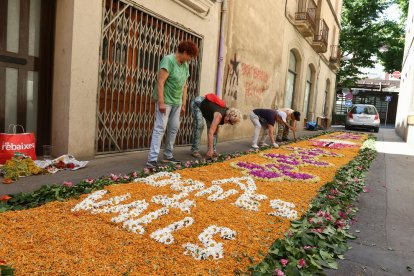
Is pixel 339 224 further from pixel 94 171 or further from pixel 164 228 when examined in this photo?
pixel 94 171

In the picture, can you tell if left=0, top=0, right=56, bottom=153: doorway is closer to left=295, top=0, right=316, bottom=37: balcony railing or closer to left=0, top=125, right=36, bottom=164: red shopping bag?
left=0, top=125, right=36, bottom=164: red shopping bag

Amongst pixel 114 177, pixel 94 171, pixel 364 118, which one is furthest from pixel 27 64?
pixel 364 118

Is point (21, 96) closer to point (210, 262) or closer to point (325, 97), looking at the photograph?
point (210, 262)

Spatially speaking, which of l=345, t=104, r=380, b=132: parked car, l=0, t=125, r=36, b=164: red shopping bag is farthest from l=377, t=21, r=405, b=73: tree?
l=0, t=125, r=36, b=164: red shopping bag

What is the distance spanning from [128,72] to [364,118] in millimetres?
17583

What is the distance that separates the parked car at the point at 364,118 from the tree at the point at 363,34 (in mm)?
8892

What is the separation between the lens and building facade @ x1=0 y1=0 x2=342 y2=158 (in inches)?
194

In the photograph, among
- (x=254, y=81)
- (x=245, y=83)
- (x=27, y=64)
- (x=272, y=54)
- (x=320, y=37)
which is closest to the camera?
(x=27, y=64)

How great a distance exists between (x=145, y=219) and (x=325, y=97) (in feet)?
85.2

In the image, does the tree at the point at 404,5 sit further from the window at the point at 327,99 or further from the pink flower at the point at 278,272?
the pink flower at the point at 278,272

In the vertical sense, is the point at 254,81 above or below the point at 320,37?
below

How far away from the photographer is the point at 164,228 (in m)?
2.71

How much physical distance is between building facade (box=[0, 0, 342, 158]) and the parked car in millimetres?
12961

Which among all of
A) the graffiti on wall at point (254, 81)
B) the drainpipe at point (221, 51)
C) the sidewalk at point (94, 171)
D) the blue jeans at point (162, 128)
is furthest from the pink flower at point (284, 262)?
the graffiti on wall at point (254, 81)
